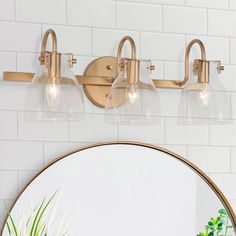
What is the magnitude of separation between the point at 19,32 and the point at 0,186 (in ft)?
1.45

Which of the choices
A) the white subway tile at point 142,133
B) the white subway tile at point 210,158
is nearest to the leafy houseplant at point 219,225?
the white subway tile at point 210,158

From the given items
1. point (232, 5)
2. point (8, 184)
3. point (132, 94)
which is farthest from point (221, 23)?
point (8, 184)

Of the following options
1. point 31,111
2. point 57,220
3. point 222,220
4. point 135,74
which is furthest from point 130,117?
point 222,220

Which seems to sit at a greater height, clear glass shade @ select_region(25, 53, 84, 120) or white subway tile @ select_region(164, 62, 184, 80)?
white subway tile @ select_region(164, 62, 184, 80)

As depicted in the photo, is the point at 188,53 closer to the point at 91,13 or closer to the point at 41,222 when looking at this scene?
the point at 91,13

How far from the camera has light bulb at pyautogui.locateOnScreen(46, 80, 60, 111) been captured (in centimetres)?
137

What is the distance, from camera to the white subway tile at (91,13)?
5.18 ft

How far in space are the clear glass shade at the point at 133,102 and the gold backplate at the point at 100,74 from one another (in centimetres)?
13

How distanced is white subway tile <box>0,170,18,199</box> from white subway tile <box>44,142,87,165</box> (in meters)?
0.10

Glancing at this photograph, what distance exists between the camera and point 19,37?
1.53 metres

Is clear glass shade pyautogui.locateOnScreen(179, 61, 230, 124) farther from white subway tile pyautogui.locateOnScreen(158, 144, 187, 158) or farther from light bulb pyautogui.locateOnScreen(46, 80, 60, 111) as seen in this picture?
light bulb pyautogui.locateOnScreen(46, 80, 60, 111)

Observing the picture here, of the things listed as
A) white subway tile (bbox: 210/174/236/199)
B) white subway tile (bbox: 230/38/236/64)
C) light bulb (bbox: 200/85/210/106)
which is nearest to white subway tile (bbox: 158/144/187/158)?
white subway tile (bbox: 210/174/236/199)

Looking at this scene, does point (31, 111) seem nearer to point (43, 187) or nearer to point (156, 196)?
point (43, 187)

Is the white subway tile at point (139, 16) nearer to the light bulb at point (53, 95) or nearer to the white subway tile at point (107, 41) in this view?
the white subway tile at point (107, 41)
